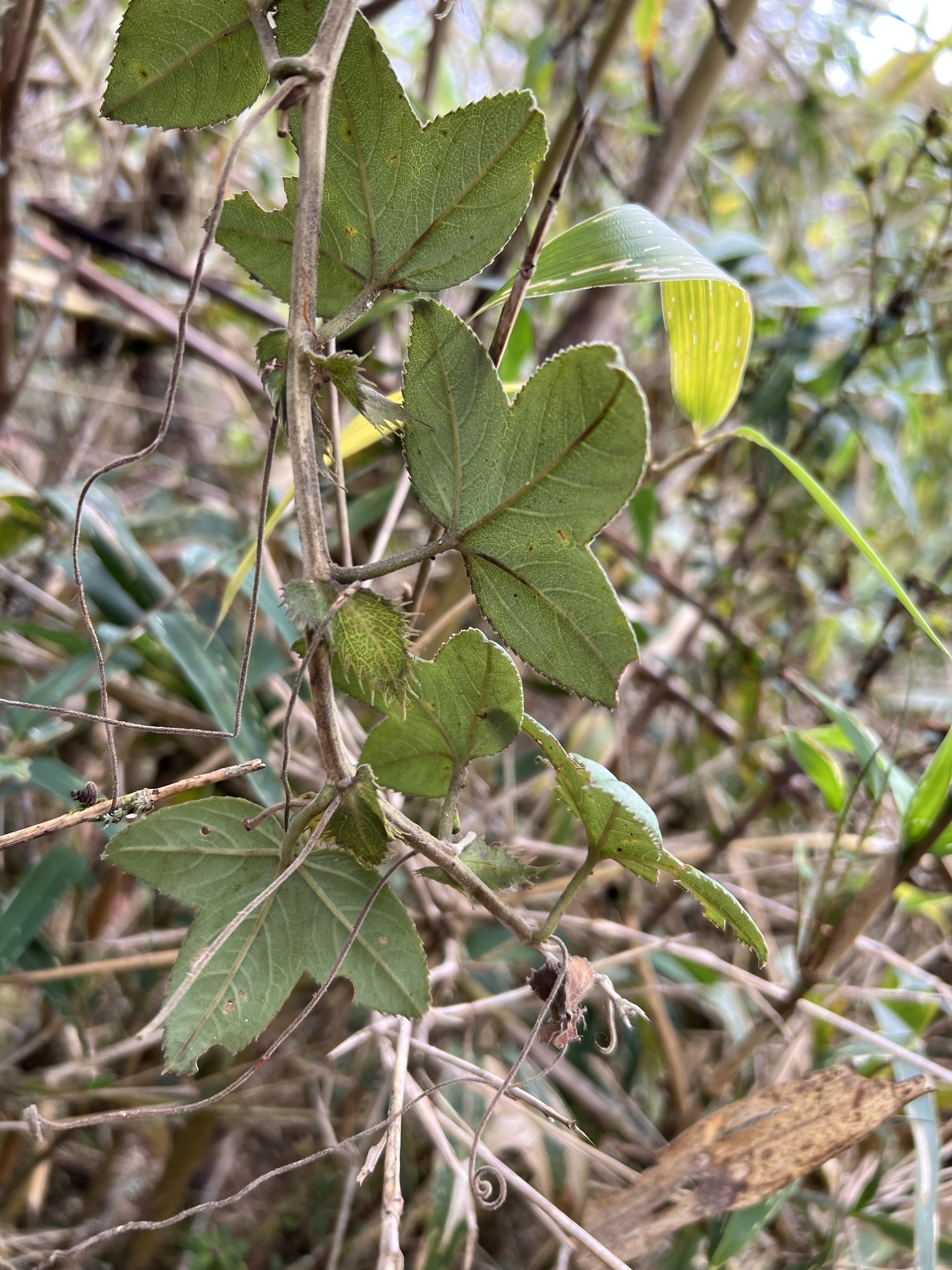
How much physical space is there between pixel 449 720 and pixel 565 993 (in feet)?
0.29

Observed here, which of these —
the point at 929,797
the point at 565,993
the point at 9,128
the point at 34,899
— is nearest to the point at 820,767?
the point at 929,797

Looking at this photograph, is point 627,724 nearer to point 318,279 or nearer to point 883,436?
point 883,436

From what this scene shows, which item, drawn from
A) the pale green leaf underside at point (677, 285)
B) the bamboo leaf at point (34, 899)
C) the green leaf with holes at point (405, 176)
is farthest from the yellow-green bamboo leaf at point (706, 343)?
the bamboo leaf at point (34, 899)

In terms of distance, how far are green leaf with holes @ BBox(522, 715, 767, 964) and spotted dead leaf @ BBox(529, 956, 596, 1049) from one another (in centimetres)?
3

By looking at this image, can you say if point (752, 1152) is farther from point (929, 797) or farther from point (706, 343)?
point (706, 343)

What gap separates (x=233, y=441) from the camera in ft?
3.76

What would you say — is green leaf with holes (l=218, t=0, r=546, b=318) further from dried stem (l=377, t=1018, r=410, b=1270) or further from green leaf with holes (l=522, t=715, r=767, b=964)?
dried stem (l=377, t=1018, r=410, b=1270)

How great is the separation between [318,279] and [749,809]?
1.77 feet

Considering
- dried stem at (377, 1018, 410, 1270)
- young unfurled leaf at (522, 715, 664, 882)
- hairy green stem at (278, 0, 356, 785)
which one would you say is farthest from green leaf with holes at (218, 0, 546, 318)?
dried stem at (377, 1018, 410, 1270)

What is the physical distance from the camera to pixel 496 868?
26cm

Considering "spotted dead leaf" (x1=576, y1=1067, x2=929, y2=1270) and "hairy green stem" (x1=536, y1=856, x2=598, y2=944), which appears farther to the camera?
"spotted dead leaf" (x1=576, y1=1067, x2=929, y2=1270)

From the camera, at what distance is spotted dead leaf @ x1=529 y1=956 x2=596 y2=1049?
25cm

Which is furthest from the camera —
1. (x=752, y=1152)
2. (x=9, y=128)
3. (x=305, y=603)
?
(x=9, y=128)

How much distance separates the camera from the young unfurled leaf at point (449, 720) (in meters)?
0.25
